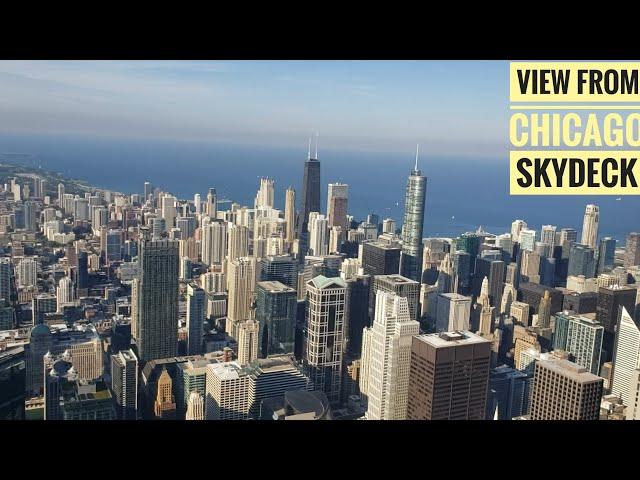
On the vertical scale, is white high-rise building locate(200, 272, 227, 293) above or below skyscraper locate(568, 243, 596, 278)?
below

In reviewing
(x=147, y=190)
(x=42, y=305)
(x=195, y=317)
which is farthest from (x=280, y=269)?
(x=42, y=305)

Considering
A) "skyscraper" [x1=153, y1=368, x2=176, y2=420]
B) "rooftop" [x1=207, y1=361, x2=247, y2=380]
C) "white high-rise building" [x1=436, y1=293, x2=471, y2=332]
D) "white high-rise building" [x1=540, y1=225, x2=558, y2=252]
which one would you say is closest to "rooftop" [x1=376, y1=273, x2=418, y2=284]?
"white high-rise building" [x1=436, y1=293, x2=471, y2=332]

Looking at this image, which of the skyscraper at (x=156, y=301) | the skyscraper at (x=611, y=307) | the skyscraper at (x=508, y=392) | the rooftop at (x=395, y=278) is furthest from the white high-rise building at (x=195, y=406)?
the skyscraper at (x=611, y=307)

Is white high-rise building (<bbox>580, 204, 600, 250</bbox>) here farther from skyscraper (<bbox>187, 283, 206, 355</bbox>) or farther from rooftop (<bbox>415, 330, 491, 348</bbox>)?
skyscraper (<bbox>187, 283, 206, 355</bbox>)

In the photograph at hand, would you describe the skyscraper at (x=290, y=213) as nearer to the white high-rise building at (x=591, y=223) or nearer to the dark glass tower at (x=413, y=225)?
the dark glass tower at (x=413, y=225)

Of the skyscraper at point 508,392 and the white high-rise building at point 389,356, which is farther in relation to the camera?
the white high-rise building at point 389,356
